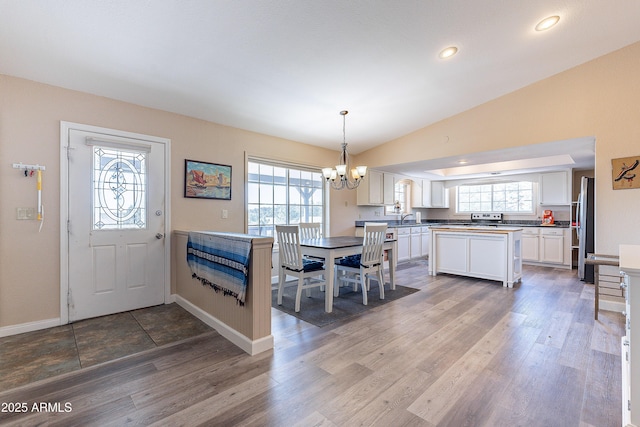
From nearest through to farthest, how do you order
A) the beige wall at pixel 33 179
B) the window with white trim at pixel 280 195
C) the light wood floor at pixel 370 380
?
the light wood floor at pixel 370 380, the beige wall at pixel 33 179, the window with white trim at pixel 280 195

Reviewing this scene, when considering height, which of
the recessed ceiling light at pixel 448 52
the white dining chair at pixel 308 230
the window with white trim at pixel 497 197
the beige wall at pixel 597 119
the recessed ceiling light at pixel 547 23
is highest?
the recessed ceiling light at pixel 547 23

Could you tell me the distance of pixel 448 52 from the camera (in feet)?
9.78

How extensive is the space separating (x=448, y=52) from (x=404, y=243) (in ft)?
13.6

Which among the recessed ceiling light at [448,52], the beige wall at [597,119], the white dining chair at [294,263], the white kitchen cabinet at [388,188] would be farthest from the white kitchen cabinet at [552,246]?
the white dining chair at [294,263]

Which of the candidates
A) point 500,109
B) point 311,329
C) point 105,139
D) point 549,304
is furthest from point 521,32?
point 105,139

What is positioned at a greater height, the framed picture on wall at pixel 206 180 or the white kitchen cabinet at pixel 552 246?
the framed picture on wall at pixel 206 180

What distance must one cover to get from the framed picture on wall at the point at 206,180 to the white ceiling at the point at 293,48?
2.13ft

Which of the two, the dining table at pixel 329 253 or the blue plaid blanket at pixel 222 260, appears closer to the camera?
the blue plaid blanket at pixel 222 260

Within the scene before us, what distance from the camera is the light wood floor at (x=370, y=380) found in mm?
1597

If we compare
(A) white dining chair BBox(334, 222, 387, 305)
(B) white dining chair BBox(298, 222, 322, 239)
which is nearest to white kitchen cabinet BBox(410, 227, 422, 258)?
(B) white dining chair BBox(298, 222, 322, 239)

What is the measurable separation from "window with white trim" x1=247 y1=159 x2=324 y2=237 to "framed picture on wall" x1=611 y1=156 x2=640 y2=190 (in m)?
4.01

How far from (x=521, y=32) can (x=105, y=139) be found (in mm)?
4411

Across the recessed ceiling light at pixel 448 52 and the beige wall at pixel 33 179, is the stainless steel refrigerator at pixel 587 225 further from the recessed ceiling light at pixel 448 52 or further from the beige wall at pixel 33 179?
the beige wall at pixel 33 179

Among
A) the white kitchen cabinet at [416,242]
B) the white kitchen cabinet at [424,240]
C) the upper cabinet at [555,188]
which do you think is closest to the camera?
the upper cabinet at [555,188]
